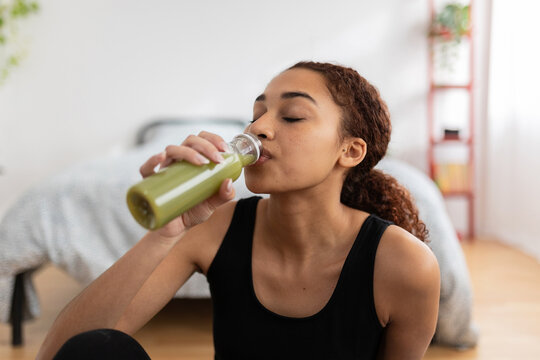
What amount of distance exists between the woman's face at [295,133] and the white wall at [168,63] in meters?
3.08

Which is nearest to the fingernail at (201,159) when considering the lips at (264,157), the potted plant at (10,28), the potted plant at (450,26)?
the lips at (264,157)

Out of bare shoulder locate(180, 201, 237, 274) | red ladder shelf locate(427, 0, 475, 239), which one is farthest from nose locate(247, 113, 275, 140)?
red ladder shelf locate(427, 0, 475, 239)

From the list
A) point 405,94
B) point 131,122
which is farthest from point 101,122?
point 405,94

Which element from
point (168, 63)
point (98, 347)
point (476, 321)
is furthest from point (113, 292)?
point (168, 63)

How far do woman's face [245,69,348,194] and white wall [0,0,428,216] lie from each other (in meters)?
3.08

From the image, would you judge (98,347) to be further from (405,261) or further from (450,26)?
(450,26)

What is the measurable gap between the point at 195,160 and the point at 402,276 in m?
0.43

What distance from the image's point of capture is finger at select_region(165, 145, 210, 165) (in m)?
0.77

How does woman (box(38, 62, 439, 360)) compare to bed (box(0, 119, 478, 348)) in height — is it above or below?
above

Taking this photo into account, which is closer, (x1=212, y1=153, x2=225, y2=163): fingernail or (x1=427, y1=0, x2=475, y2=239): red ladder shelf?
(x1=212, y1=153, x2=225, y2=163): fingernail

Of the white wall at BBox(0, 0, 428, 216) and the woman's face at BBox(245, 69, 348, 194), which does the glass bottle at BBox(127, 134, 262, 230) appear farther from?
the white wall at BBox(0, 0, 428, 216)

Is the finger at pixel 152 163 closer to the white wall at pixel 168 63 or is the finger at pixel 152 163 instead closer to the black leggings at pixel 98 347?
the black leggings at pixel 98 347

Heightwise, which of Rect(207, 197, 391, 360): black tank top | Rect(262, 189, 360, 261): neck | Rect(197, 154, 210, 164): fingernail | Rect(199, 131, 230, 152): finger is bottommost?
Rect(207, 197, 391, 360): black tank top

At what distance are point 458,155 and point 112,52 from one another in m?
2.62
